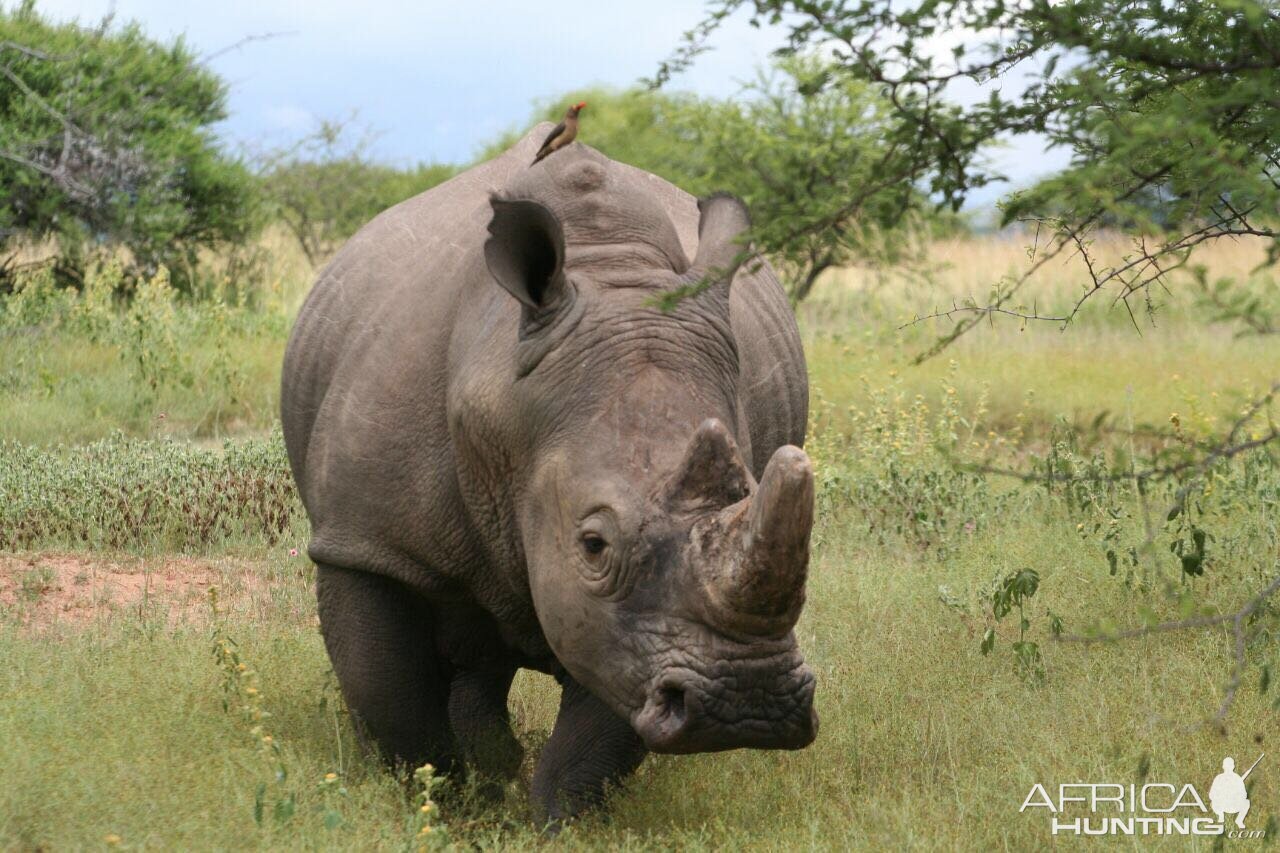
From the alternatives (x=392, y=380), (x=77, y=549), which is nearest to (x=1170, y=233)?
(x=392, y=380)

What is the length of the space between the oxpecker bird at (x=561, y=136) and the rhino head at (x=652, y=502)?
0.48 m

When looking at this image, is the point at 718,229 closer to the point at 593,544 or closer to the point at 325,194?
the point at 593,544

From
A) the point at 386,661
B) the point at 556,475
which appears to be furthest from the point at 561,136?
the point at 386,661

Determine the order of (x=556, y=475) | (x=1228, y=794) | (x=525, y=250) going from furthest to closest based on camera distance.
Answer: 1. (x=1228, y=794)
2. (x=525, y=250)
3. (x=556, y=475)

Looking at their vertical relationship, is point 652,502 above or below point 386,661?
above

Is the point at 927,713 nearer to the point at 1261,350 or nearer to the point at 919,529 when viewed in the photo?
the point at 919,529

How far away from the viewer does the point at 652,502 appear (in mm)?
3918

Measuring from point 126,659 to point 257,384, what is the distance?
665 cm

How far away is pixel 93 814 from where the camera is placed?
13.5ft

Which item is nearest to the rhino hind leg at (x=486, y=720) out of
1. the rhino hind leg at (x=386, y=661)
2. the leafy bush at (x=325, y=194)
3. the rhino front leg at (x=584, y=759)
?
the rhino hind leg at (x=386, y=661)

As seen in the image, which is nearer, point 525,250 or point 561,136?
point 525,250

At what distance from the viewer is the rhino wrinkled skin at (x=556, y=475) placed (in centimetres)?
381

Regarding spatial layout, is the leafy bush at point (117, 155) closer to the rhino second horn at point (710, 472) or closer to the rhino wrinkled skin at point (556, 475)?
the rhino wrinkled skin at point (556, 475)

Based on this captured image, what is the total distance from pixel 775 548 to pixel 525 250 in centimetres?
116
